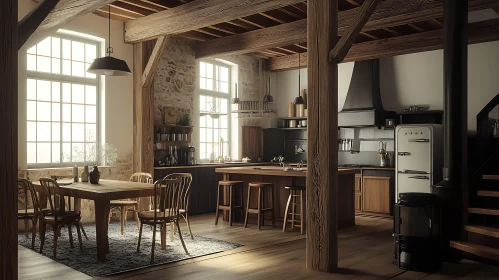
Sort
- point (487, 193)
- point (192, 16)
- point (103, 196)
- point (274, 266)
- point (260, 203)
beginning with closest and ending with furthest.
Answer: point (274, 266), point (103, 196), point (487, 193), point (192, 16), point (260, 203)

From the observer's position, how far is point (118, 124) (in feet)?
28.1

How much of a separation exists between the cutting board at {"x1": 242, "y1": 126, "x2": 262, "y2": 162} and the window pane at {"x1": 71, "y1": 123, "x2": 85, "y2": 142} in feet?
13.6

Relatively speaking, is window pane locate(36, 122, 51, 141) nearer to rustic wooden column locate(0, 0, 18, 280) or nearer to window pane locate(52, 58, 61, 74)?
window pane locate(52, 58, 61, 74)

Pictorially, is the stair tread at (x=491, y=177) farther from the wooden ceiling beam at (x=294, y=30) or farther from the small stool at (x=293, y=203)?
the small stool at (x=293, y=203)

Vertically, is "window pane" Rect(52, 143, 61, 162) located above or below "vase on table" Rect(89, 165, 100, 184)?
above

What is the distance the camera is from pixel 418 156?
8.83 meters

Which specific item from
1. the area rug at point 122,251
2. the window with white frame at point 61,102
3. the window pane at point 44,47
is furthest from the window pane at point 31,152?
the window pane at point 44,47

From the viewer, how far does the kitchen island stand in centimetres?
775

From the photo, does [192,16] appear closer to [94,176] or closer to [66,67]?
[66,67]

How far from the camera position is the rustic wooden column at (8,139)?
2.26 m

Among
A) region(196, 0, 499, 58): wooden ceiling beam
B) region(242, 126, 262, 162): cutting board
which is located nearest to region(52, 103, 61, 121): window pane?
region(196, 0, 499, 58): wooden ceiling beam

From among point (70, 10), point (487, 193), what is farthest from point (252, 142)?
point (487, 193)

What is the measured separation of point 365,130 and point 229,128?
323 cm

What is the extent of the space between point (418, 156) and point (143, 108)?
17.4 ft
